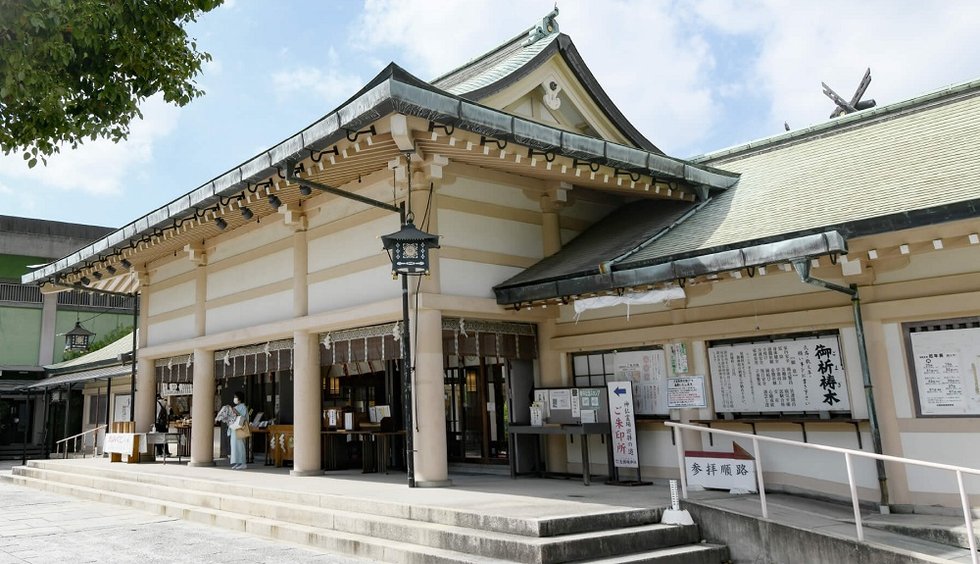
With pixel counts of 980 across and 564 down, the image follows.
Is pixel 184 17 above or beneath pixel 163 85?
above

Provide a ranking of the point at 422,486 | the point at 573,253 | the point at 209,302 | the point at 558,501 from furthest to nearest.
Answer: the point at 209,302 < the point at 573,253 < the point at 422,486 < the point at 558,501

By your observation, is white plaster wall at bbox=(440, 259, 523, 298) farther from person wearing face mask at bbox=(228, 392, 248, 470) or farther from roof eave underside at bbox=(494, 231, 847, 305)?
person wearing face mask at bbox=(228, 392, 248, 470)

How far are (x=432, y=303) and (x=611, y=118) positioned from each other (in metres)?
5.20

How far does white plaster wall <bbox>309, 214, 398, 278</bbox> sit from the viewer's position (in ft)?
33.0

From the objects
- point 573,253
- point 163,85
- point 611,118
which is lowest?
point 573,253

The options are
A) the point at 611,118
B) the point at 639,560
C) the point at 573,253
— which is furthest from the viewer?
the point at 611,118

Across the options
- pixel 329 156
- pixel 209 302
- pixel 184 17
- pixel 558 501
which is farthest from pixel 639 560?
pixel 209 302

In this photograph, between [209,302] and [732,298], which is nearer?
[732,298]

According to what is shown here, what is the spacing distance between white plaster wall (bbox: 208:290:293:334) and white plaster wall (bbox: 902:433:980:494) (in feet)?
29.1

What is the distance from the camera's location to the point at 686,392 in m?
8.82

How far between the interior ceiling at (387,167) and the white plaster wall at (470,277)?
140cm

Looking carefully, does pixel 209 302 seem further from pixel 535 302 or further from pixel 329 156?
pixel 535 302

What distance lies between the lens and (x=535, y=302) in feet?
31.1

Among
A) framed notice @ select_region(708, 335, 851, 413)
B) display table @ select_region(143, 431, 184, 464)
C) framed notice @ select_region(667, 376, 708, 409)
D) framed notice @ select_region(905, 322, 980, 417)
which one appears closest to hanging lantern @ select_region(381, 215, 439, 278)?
framed notice @ select_region(667, 376, 708, 409)
